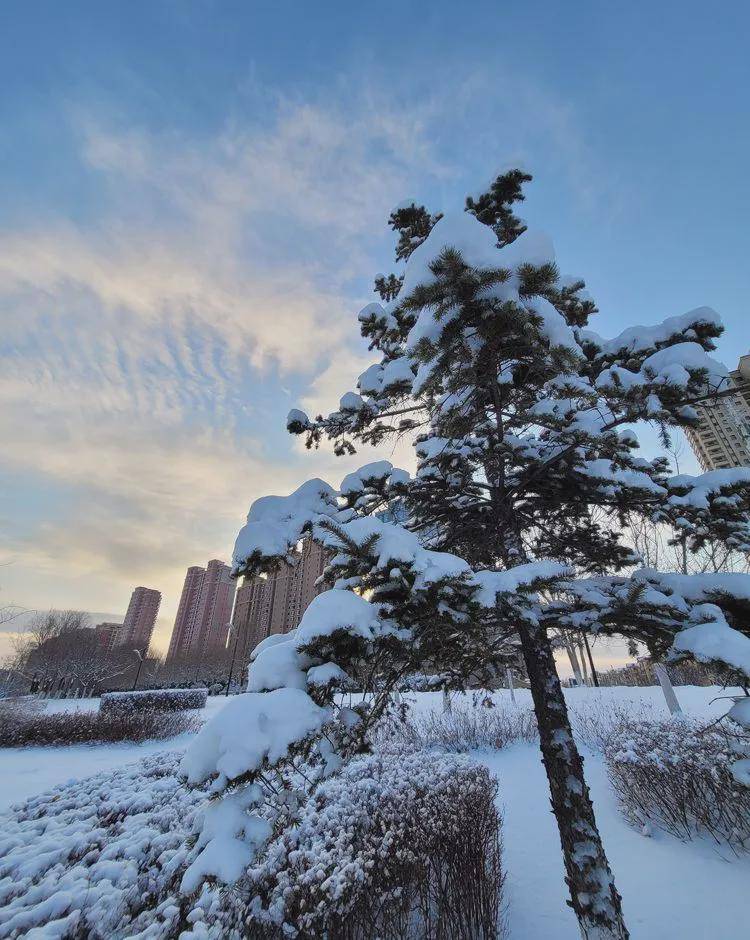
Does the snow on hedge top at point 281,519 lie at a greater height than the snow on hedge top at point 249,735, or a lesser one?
greater

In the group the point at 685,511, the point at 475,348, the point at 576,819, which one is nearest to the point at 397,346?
the point at 475,348

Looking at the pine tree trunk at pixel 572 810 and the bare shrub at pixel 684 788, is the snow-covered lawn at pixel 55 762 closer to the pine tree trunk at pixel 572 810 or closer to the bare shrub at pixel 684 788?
the pine tree trunk at pixel 572 810

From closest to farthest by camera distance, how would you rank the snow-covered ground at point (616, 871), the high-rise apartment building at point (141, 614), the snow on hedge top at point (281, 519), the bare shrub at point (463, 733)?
the snow on hedge top at point (281, 519) → the snow-covered ground at point (616, 871) → the bare shrub at point (463, 733) → the high-rise apartment building at point (141, 614)

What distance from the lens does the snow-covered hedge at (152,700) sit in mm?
16375

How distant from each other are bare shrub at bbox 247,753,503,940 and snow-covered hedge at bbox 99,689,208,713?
14.6m

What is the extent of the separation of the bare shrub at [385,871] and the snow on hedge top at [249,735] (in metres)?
1.39

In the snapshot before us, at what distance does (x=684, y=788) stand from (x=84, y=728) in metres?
16.1

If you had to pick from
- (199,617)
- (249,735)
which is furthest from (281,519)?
(199,617)

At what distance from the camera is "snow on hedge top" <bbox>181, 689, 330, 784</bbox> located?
1.71 meters

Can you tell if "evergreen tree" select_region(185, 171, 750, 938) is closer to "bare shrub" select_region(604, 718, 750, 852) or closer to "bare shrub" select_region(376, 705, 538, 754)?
"bare shrub" select_region(604, 718, 750, 852)

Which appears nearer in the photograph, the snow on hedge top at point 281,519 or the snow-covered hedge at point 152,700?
the snow on hedge top at point 281,519

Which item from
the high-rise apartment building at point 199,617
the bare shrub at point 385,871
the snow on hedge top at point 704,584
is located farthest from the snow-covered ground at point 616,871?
the high-rise apartment building at point 199,617

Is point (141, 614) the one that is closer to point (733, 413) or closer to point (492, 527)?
point (492, 527)

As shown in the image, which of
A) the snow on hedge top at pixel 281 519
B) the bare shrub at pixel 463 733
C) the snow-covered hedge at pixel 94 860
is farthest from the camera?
the bare shrub at pixel 463 733
